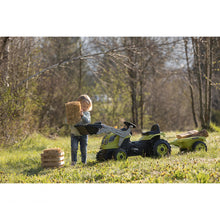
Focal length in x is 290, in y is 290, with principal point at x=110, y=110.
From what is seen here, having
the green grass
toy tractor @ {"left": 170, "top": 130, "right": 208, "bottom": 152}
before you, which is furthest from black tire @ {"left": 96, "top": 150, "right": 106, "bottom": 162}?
toy tractor @ {"left": 170, "top": 130, "right": 208, "bottom": 152}

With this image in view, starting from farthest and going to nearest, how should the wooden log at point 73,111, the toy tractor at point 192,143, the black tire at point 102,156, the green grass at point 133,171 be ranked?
the toy tractor at point 192,143
the black tire at point 102,156
the wooden log at point 73,111
the green grass at point 133,171

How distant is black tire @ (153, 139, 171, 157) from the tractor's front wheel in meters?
0.71

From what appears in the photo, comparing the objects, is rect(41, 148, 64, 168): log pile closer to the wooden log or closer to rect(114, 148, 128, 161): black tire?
the wooden log

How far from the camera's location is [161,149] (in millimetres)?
6672

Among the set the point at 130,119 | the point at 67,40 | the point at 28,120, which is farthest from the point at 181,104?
the point at 28,120

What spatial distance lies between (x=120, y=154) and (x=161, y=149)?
99cm

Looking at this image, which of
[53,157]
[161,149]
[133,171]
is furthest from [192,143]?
[53,157]

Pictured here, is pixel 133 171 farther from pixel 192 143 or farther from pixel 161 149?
pixel 192 143

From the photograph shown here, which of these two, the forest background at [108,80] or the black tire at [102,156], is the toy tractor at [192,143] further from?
the black tire at [102,156]

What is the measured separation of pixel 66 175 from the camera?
5855 millimetres

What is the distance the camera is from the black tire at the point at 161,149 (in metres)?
6.61

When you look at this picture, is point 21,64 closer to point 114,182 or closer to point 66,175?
point 66,175

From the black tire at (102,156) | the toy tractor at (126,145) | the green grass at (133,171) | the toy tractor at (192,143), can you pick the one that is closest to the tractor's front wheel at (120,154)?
the toy tractor at (126,145)

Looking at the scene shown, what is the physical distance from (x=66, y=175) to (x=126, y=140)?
1.59 m
